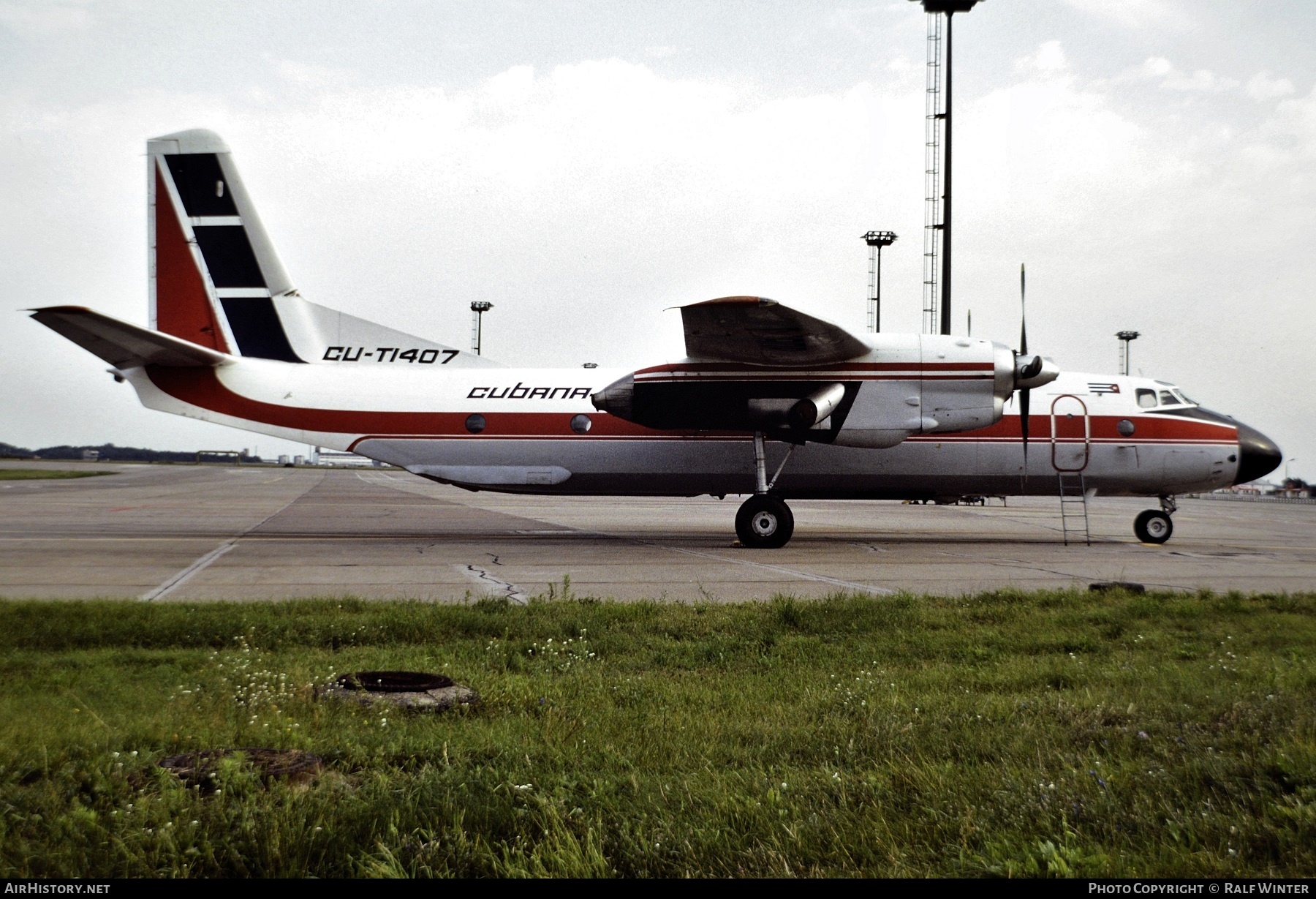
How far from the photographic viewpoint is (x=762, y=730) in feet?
15.1

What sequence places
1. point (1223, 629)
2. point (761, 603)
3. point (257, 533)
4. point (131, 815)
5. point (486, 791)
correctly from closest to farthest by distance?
point (131, 815) → point (486, 791) → point (1223, 629) → point (761, 603) → point (257, 533)

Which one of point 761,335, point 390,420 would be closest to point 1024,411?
point 761,335

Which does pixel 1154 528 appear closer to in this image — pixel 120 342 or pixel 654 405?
pixel 654 405

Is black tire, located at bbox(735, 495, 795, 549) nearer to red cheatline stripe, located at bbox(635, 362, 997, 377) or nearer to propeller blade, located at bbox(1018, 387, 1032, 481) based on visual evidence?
red cheatline stripe, located at bbox(635, 362, 997, 377)

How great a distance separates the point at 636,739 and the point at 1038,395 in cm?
1614

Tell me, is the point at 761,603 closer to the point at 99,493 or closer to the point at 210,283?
the point at 210,283

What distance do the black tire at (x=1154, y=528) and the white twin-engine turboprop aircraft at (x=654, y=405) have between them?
6 cm

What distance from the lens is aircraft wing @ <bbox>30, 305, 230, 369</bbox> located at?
14.9 metres

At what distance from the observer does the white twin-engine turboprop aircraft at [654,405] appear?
16.4m

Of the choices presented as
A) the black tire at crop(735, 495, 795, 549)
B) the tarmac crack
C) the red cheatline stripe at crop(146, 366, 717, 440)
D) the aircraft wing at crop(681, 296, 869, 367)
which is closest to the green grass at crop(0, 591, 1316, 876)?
the tarmac crack

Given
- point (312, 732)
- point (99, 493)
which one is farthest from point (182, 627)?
point (99, 493)

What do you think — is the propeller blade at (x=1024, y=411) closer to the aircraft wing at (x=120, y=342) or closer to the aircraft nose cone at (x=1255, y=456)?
the aircraft nose cone at (x=1255, y=456)

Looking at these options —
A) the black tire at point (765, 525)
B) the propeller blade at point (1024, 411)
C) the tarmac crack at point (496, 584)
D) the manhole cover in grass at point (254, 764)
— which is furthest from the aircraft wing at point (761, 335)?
the manhole cover in grass at point (254, 764)


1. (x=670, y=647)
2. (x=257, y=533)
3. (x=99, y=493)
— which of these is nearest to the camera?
(x=670, y=647)
